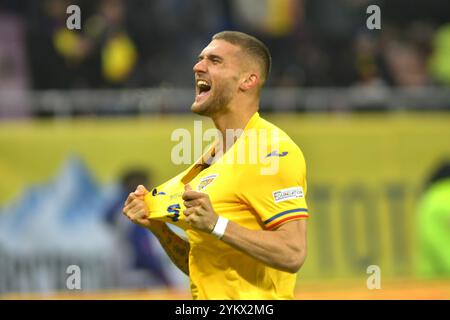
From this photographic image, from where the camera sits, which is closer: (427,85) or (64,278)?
(64,278)

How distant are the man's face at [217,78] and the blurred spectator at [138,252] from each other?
682 centimetres

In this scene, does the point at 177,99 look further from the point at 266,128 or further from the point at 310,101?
the point at 266,128

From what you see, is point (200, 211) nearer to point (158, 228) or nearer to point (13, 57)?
point (158, 228)

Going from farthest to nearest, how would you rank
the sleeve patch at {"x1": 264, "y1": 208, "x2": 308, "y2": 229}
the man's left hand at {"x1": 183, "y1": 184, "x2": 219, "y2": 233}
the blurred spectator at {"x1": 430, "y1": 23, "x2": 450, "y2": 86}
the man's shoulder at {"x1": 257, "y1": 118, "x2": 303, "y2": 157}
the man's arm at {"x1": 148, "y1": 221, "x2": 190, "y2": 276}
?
the blurred spectator at {"x1": 430, "y1": 23, "x2": 450, "y2": 86} → the man's arm at {"x1": 148, "y1": 221, "x2": 190, "y2": 276} → the man's shoulder at {"x1": 257, "y1": 118, "x2": 303, "y2": 157} → the sleeve patch at {"x1": 264, "y1": 208, "x2": 308, "y2": 229} → the man's left hand at {"x1": 183, "y1": 184, "x2": 219, "y2": 233}

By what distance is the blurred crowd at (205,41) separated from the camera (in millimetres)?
14219

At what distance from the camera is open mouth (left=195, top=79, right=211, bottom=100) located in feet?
19.7

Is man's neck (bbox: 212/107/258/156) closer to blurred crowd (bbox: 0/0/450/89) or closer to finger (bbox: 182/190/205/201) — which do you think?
finger (bbox: 182/190/205/201)

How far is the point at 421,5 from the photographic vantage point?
15.8 metres

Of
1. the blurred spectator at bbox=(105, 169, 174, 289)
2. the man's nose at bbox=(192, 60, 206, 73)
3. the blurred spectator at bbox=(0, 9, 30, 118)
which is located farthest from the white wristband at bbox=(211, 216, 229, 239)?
the blurred spectator at bbox=(0, 9, 30, 118)

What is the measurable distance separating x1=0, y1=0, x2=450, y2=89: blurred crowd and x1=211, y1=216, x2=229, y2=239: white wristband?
871 cm

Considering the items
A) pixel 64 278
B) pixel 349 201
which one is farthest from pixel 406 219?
pixel 64 278

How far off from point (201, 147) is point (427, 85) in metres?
4.67

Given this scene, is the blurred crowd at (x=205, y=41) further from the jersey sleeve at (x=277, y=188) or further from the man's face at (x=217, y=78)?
the jersey sleeve at (x=277, y=188)

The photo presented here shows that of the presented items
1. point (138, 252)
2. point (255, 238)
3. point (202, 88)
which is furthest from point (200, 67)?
point (138, 252)
